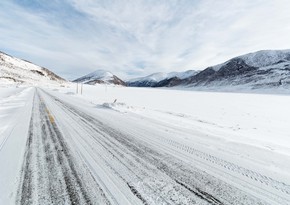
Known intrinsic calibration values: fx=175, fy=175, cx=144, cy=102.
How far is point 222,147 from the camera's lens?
536cm

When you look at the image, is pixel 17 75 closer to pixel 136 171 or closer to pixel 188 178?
pixel 136 171

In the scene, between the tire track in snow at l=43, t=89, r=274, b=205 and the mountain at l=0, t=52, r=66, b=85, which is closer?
the tire track in snow at l=43, t=89, r=274, b=205

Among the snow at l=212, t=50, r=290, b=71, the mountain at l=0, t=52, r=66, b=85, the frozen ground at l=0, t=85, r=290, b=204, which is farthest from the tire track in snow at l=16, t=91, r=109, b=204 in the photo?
the snow at l=212, t=50, r=290, b=71

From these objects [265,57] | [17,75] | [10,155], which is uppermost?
[265,57]

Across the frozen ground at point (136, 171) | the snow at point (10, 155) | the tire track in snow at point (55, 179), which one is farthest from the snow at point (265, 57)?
the tire track in snow at point (55, 179)

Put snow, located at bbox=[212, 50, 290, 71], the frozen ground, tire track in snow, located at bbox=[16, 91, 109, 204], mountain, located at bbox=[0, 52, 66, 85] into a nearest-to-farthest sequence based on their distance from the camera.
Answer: tire track in snow, located at bbox=[16, 91, 109, 204] → the frozen ground → mountain, located at bbox=[0, 52, 66, 85] → snow, located at bbox=[212, 50, 290, 71]

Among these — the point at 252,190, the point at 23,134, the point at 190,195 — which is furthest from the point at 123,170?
the point at 23,134

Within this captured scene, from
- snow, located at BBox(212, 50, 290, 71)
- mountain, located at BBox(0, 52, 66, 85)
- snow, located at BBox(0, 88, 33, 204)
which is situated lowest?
snow, located at BBox(0, 88, 33, 204)

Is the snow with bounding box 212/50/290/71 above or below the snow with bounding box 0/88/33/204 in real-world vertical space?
above

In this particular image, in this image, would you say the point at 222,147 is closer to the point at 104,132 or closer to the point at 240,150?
the point at 240,150

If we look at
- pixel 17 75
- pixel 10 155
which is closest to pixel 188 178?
pixel 10 155

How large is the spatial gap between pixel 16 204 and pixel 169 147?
3658 mm

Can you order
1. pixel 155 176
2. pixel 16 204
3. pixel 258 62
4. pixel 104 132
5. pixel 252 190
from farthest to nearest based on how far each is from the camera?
pixel 258 62, pixel 104 132, pixel 155 176, pixel 252 190, pixel 16 204

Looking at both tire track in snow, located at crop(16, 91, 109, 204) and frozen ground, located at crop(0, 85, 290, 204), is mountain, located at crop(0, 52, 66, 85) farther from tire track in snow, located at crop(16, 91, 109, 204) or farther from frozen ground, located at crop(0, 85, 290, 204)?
tire track in snow, located at crop(16, 91, 109, 204)
